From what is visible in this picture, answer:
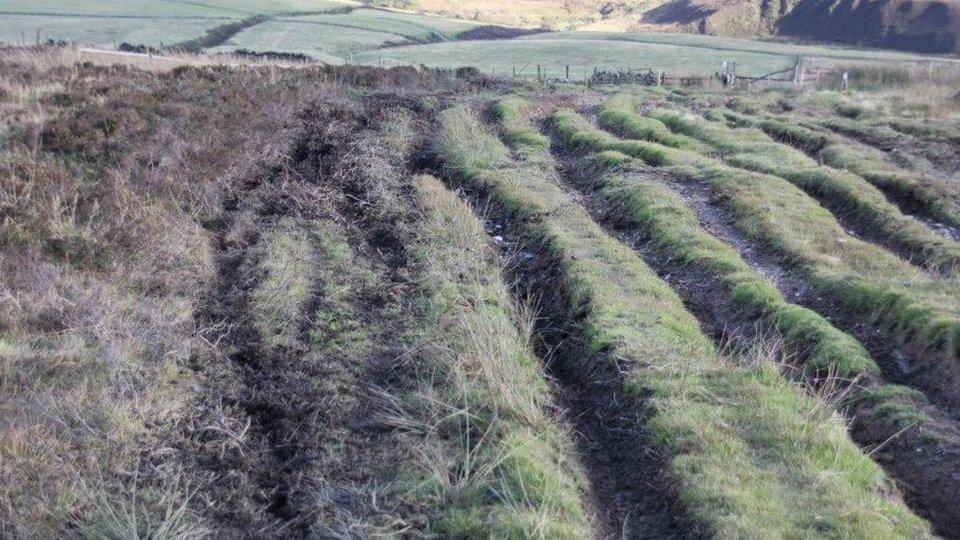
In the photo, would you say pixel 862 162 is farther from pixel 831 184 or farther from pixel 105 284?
pixel 105 284

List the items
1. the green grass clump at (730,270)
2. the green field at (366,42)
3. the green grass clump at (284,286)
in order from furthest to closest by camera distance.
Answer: the green field at (366,42), the green grass clump at (284,286), the green grass clump at (730,270)

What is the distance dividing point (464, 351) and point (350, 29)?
222 feet

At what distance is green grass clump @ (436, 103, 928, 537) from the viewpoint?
666 centimetres

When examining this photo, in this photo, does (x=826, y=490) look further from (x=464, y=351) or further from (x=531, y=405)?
(x=464, y=351)

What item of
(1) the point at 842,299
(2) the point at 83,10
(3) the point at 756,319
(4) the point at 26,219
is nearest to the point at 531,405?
(3) the point at 756,319

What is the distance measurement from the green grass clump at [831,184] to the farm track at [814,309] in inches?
99.3

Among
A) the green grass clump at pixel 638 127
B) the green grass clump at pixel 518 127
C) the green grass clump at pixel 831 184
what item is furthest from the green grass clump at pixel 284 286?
the green grass clump at pixel 638 127

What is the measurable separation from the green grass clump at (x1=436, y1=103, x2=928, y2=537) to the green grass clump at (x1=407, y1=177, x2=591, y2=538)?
38.4 inches

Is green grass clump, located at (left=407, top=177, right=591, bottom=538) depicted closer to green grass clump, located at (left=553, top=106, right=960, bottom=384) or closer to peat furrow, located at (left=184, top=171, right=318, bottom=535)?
peat furrow, located at (left=184, top=171, right=318, bottom=535)

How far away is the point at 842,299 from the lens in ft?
37.8

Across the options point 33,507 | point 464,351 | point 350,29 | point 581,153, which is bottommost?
point 33,507

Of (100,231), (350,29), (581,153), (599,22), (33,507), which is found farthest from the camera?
(599,22)

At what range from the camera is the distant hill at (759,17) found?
84.1m

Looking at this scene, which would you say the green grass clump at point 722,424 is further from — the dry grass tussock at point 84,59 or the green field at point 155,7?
the green field at point 155,7
